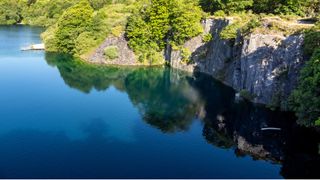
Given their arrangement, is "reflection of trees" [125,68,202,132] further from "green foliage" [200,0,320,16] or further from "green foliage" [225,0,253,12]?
"green foliage" [200,0,320,16]

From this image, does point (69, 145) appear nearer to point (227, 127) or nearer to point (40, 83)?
point (227, 127)

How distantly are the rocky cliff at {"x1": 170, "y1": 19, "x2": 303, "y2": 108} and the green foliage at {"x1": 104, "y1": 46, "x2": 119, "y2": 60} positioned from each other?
2221 centimetres

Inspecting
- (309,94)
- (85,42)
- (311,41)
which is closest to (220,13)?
(85,42)

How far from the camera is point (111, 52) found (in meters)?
91.0

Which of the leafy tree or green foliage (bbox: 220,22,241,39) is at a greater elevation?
the leafy tree

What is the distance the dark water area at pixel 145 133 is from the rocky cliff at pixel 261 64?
7.63ft

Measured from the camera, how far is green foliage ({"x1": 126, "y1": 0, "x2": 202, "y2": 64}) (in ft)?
288

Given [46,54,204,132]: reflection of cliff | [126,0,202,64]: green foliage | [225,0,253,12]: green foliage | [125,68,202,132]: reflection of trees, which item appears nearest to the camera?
[125,68,202,132]: reflection of trees

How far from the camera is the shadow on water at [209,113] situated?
46.4 m

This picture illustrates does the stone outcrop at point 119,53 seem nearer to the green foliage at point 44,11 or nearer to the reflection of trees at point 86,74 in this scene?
the reflection of trees at point 86,74

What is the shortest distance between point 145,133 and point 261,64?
21636mm

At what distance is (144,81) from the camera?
7894 centimetres

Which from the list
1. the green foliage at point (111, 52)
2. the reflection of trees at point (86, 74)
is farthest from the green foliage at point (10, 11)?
the green foliage at point (111, 52)

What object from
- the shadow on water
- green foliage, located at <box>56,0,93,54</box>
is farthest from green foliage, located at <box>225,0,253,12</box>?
green foliage, located at <box>56,0,93,54</box>
